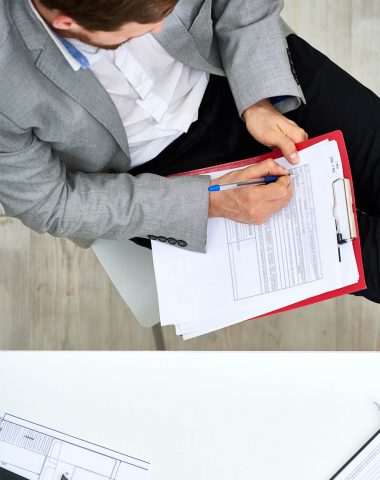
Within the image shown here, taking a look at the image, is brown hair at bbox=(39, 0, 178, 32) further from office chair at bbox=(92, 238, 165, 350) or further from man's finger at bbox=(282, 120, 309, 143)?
office chair at bbox=(92, 238, 165, 350)

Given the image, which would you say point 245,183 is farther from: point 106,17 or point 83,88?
point 106,17

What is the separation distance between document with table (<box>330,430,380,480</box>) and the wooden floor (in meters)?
0.84

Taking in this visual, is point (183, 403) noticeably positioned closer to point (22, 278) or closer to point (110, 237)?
point (110, 237)

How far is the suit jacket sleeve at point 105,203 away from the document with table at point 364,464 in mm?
407

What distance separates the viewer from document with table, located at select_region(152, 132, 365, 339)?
3.14 feet

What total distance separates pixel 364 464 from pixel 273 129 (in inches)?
21.8

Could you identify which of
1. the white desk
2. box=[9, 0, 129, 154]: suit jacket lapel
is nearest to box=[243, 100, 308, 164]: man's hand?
box=[9, 0, 129, 154]: suit jacket lapel

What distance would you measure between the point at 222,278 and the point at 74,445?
358 millimetres

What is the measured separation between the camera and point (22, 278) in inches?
70.7

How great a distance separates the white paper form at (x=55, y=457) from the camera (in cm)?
90

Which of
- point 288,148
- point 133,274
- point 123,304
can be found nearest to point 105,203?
point 133,274

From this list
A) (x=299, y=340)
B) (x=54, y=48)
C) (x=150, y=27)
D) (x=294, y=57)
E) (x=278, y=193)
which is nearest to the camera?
(x=150, y=27)

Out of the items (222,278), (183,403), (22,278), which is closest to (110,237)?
(222,278)

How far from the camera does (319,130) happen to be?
1133mm
